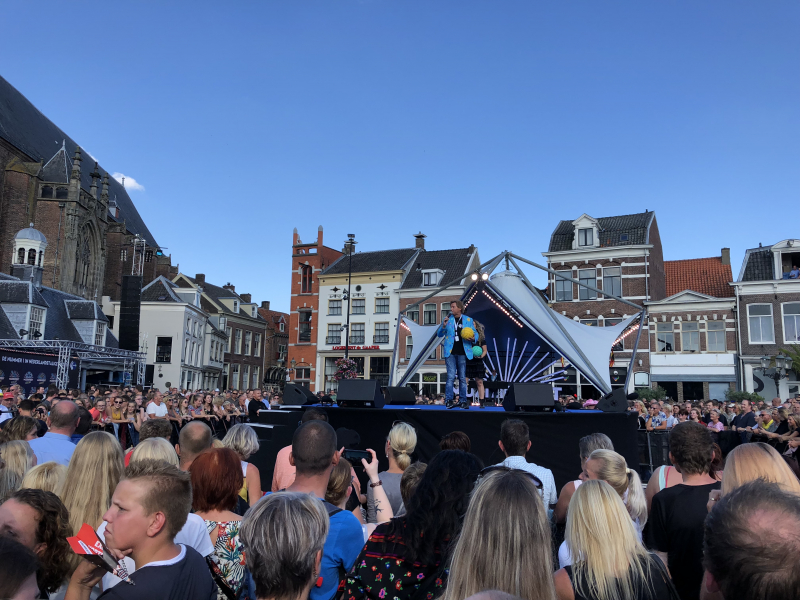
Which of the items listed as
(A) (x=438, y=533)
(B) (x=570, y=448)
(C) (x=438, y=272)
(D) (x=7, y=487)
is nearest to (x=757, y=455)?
(A) (x=438, y=533)

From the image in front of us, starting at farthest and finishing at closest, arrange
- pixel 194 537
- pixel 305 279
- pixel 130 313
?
pixel 305 279 → pixel 130 313 → pixel 194 537

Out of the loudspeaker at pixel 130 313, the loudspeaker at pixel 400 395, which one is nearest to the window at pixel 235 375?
the loudspeaker at pixel 130 313

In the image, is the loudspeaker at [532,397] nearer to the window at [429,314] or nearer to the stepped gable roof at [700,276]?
A: the stepped gable roof at [700,276]

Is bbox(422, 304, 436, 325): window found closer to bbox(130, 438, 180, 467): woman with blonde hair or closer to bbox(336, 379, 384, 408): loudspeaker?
bbox(336, 379, 384, 408): loudspeaker

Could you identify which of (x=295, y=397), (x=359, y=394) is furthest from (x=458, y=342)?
(x=295, y=397)

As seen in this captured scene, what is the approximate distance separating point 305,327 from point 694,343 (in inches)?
1031

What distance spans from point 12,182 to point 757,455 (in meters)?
45.3

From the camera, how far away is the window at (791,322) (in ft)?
95.8

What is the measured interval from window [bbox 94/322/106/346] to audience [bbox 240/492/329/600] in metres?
40.2

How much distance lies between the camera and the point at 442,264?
4188cm

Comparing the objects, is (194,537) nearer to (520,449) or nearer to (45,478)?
(45,478)

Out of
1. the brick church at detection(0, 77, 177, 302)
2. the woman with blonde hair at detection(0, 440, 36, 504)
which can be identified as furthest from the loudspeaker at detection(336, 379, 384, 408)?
the brick church at detection(0, 77, 177, 302)

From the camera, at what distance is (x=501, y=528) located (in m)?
1.94

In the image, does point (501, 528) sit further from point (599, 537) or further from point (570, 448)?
point (570, 448)
